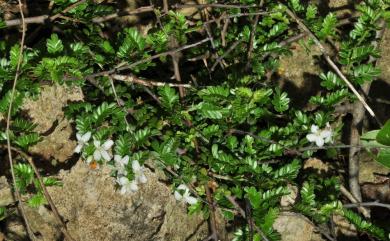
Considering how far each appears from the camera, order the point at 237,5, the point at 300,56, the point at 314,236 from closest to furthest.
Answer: the point at 237,5 → the point at 314,236 → the point at 300,56

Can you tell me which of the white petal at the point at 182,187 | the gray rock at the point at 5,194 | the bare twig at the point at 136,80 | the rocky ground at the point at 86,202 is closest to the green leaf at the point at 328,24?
the bare twig at the point at 136,80

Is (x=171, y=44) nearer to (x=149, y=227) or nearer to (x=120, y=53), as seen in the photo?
(x=120, y=53)

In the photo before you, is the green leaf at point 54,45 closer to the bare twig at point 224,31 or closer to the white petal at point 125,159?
the white petal at point 125,159

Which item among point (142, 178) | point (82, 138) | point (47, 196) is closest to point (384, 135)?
point (142, 178)

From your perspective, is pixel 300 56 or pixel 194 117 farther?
pixel 300 56

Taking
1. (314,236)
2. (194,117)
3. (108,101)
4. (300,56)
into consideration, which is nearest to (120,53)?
(108,101)

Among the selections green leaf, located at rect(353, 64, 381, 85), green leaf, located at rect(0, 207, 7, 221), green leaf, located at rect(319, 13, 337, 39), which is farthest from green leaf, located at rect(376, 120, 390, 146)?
green leaf, located at rect(0, 207, 7, 221)

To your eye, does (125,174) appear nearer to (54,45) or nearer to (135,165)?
(135,165)
